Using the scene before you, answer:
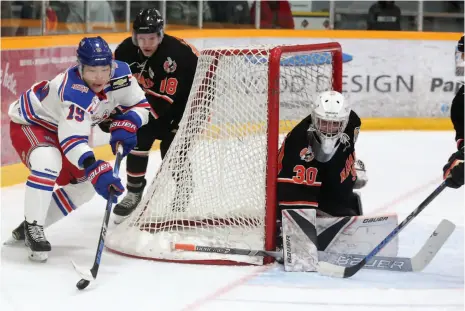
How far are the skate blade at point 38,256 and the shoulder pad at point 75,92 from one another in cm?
59

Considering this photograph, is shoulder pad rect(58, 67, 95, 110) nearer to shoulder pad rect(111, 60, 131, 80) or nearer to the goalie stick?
shoulder pad rect(111, 60, 131, 80)

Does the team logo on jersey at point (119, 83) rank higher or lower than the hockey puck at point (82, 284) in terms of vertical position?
higher

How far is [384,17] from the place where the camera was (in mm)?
7766

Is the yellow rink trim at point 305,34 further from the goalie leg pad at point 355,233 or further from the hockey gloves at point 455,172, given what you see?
the hockey gloves at point 455,172

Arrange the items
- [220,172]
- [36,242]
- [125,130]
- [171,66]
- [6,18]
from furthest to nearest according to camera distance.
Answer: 1. [6,18]
2. [171,66]
3. [220,172]
4. [125,130]
5. [36,242]

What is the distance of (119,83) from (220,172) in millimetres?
543

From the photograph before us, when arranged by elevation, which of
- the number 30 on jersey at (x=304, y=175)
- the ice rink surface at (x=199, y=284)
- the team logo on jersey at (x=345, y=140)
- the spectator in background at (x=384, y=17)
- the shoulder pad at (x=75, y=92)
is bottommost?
the ice rink surface at (x=199, y=284)

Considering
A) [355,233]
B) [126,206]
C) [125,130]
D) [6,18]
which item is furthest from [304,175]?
[6,18]

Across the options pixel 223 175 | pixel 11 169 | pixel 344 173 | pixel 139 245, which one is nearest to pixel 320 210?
pixel 344 173

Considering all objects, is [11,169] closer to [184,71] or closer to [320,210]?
[184,71]

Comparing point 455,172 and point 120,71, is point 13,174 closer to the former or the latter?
point 120,71

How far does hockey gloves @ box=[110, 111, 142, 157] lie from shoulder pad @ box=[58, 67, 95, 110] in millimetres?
232

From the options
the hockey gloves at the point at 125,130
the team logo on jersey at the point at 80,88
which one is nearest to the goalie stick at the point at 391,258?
the hockey gloves at the point at 125,130

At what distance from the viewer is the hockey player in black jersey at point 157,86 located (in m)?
4.25
